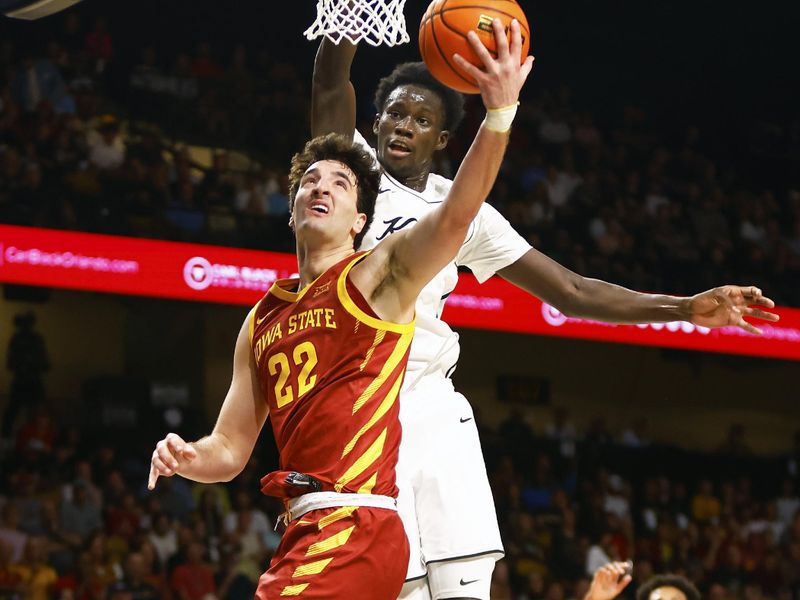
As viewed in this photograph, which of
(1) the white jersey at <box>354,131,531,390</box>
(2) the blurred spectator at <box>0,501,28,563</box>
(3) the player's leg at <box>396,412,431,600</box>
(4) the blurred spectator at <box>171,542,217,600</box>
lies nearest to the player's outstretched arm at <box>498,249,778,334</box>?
(1) the white jersey at <box>354,131,531,390</box>

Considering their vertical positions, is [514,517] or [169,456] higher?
[514,517]

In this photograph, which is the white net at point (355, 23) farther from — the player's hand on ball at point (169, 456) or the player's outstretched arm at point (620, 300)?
the player's hand on ball at point (169, 456)

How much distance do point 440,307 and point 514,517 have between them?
858cm

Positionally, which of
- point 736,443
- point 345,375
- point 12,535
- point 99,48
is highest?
point 99,48

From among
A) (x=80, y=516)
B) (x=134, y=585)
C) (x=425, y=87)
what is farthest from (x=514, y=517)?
(x=425, y=87)

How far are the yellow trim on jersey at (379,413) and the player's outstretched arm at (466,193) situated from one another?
0.90 feet

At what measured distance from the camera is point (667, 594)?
20.9 ft

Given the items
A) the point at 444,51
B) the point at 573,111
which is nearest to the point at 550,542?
the point at 573,111

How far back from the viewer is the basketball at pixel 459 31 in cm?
352

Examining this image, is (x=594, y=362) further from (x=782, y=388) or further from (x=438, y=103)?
(x=438, y=103)

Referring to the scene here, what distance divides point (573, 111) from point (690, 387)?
402cm

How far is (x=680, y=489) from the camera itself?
47.8 feet

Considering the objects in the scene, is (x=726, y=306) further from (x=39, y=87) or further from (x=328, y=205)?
(x=39, y=87)

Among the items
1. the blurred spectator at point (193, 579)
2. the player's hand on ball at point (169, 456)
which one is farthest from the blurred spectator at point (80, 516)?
the player's hand on ball at point (169, 456)
